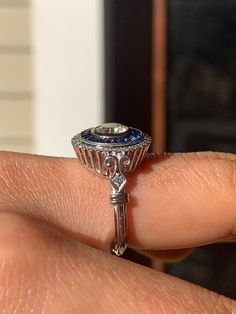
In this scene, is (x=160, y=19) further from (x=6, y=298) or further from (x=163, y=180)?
(x=6, y=298)

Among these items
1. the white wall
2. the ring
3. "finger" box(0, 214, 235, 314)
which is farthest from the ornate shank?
the white wall

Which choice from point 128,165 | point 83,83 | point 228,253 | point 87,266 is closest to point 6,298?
point 87,266

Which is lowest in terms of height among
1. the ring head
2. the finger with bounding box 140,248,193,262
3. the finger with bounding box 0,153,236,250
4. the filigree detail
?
the finger with bounding box 140,248,193,262

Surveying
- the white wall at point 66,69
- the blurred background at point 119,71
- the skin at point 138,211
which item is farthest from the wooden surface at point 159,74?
the skin at point 138,211

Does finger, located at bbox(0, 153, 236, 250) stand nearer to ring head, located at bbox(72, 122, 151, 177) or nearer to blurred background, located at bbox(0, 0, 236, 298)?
ring head, located at bbox(72, 122, 151, 177)

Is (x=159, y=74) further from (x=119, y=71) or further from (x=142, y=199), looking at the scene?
(x=142, y=199)

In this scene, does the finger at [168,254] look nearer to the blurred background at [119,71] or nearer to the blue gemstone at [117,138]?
the blue gemstone at [117,138]
